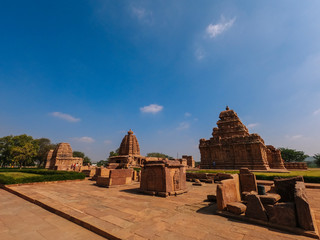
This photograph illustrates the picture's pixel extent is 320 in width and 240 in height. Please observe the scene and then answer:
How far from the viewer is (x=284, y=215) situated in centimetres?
341

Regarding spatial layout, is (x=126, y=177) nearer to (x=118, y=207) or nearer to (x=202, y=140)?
(x=118, y=207)

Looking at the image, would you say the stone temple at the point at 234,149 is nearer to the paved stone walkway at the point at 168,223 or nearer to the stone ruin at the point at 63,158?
the paved stone walkway at the point at 168,223

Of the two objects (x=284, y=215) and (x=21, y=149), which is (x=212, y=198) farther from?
(x=21, y=149)

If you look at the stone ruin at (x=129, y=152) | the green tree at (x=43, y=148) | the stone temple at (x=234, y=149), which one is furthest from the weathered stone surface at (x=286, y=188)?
the green tree at (x=43, y=148)

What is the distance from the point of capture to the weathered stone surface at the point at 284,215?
3.31 metres

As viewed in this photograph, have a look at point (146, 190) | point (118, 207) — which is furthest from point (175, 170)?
point (118, 207)

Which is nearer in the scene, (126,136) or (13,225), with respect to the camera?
(13,225)

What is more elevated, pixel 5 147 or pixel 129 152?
pixel 5 147

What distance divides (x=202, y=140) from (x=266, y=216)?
2390cm

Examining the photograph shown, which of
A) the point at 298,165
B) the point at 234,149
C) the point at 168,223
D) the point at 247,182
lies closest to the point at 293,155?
the point at 298,165

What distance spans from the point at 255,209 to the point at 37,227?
5.60 m

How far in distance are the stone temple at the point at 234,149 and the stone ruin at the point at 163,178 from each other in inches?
736

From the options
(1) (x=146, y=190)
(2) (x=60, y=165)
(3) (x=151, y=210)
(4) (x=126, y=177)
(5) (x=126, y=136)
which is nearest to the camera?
(3) (x=151, y=210)

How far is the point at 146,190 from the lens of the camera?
24.6ft
